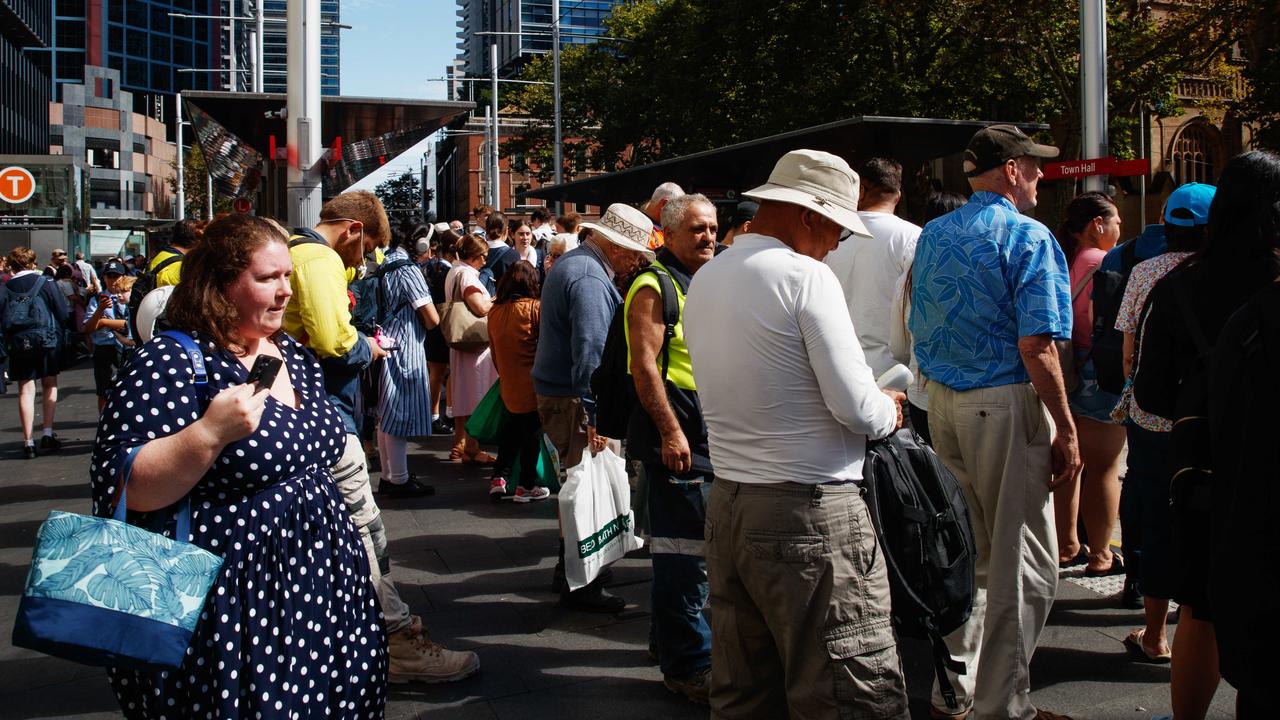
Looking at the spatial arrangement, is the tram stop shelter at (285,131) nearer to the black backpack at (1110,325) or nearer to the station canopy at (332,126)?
the station canopy at (332,126)

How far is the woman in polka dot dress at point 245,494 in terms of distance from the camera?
→ 8.28ft

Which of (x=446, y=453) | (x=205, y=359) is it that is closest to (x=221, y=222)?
(x=205, y=359)

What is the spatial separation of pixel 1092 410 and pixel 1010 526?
2242mm

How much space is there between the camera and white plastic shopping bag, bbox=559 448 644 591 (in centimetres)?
501

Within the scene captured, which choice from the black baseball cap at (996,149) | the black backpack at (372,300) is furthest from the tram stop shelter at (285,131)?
the black baseball cap at (996,149)

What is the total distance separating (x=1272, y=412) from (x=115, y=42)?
144 m

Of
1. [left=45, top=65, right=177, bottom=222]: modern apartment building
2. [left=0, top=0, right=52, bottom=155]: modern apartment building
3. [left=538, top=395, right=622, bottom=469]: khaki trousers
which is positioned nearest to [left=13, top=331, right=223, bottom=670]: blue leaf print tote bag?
[left=538, top=395, right=622, bottom=469]: khaki trousers

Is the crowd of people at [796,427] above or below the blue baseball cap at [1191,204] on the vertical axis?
below

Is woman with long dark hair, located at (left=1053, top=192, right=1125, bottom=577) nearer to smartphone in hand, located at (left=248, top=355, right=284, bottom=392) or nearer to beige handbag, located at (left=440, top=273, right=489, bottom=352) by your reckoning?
smartphone in hand, located at (left=248, top=355, right=284, bottom=392)

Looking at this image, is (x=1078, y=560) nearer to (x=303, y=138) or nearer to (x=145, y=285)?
(x=303, y=138)

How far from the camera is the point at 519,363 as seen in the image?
289 inches

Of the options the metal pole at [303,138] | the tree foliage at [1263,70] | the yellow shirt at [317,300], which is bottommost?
the yellow shirt at [317,300]

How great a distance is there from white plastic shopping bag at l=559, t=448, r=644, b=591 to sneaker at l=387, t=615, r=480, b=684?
0.61 meters

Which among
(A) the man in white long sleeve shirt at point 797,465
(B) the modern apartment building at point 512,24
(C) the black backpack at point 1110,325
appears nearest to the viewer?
(A) the man in white long sleeve shirt at point 797,465
